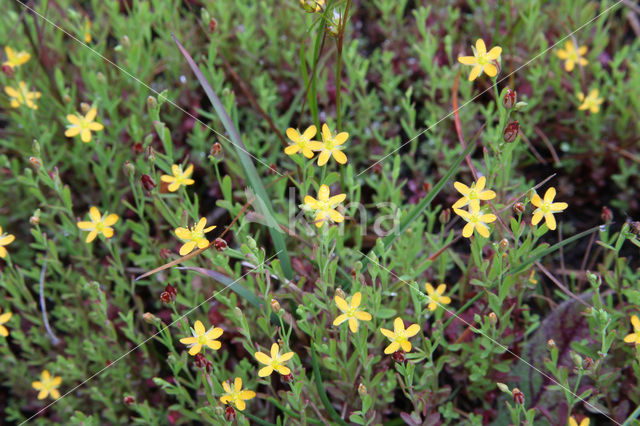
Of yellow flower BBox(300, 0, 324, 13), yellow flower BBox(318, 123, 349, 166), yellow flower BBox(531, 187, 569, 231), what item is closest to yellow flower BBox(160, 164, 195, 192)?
yellow flower BBox(318, 123, 349, 166)

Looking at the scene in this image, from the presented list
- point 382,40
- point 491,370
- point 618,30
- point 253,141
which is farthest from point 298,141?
point 618,30

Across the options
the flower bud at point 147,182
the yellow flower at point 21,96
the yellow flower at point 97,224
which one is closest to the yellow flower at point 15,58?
the yellow flower at point 21,96

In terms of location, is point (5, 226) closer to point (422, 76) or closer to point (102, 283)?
point (102, 283)

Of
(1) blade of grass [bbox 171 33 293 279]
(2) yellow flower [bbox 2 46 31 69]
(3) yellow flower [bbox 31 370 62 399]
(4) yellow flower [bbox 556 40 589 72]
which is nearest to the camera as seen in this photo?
(1) blade of grass [bbox 171 33 293 279]

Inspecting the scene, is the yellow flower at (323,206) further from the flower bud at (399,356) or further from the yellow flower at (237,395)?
the yellow flower at (237,395)

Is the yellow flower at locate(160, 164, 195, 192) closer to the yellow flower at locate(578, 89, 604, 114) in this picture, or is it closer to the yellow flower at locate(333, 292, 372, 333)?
the yellow flower at locate(333, 292, 372, 333)

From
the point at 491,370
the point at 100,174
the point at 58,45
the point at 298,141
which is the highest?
the point at 298,141
